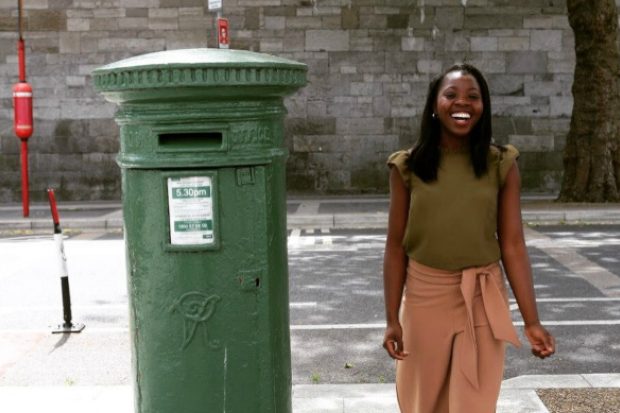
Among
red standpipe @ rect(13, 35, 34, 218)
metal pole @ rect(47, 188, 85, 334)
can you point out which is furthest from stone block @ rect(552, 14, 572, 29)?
metal pole @ rect(47, 188, 85, 334)

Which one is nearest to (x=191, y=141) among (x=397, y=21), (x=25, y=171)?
(x=25, y=171)

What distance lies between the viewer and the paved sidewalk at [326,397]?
4.64 m

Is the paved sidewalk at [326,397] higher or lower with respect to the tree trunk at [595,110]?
lower

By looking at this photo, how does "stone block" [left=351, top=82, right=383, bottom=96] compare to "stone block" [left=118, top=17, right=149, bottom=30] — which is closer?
"stone block" [left=118, top=17, right=149, bottom=30]

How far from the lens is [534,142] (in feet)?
56.8

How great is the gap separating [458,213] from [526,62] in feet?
47.9

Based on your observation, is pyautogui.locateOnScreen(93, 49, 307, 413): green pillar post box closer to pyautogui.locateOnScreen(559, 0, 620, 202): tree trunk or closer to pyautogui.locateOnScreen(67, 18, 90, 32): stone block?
pyautogui.locateOnScreen(559, 0, 620, 202): tree trunk

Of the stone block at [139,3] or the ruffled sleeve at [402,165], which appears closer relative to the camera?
the ruffled sleeve at [402,165]

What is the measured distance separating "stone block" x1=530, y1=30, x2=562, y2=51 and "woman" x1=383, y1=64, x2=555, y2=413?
14.4 m

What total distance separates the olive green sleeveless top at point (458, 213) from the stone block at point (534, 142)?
47.2 ft

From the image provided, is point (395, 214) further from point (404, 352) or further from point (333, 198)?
point (333, 198)

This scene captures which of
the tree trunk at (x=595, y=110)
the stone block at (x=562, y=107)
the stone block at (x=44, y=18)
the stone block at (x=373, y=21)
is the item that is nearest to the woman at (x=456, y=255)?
the tree trunk at (x=595, y=110)

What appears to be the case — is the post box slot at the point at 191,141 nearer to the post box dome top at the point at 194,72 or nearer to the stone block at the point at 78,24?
the post box dome top at the point at 194,72

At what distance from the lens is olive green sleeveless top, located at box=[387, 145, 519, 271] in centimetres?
321
